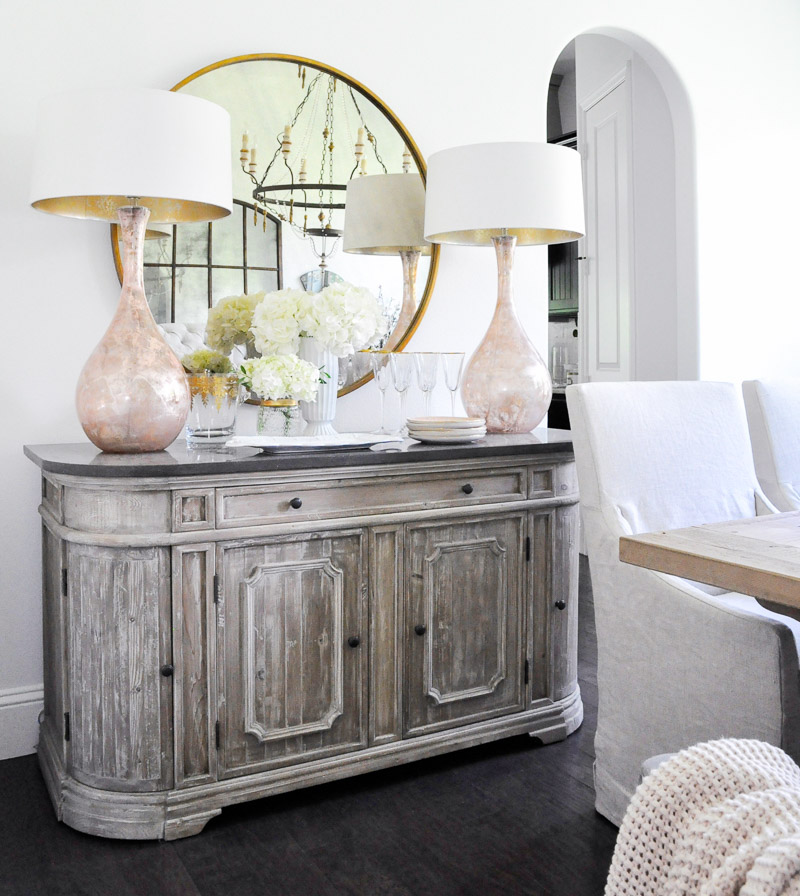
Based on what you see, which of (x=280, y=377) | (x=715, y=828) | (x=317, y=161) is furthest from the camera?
(x=317, y=161)

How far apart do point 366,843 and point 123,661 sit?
674 millimetres

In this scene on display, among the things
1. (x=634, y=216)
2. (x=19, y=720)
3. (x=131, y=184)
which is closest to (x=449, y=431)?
(x=131, y=184)

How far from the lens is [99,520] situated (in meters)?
1.93

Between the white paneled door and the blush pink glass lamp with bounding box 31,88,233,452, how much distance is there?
8.42 ft

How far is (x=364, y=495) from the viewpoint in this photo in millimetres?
2150

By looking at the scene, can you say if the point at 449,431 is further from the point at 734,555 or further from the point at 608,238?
the point at 608,238

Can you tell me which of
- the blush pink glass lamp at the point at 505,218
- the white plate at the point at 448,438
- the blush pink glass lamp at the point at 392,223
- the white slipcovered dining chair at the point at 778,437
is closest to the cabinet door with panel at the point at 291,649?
the white plate at the point at 448,438

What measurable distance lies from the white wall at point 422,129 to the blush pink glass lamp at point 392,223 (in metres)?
0.12

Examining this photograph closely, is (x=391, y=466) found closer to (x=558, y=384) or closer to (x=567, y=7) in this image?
(x=567, y=7)

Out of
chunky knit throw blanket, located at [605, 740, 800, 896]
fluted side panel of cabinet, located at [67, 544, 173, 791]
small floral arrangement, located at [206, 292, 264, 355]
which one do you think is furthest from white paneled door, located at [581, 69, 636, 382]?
chunky knit throw blanket, located at [605, 740, 800, 896]

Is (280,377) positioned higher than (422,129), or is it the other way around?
(422,129)

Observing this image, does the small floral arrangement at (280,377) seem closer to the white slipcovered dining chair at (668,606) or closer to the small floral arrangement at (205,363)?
the small floral arrangement at (205,363)

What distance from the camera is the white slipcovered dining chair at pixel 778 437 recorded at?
234 cm

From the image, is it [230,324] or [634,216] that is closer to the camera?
[230,324]
